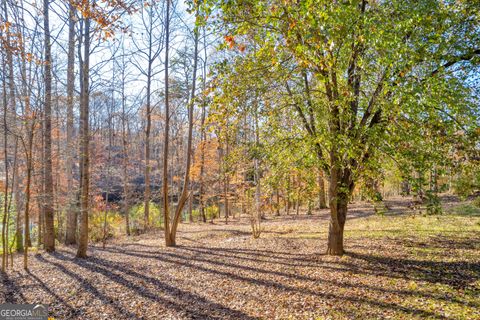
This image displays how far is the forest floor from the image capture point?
452 centimetres

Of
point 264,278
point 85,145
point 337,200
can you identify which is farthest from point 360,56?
point 85,145

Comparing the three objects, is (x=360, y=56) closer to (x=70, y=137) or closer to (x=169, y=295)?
(x=169, y=295)

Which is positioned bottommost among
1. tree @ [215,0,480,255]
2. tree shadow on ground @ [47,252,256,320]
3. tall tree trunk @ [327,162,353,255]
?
tree shadow on ground @ [47,252,256,320]

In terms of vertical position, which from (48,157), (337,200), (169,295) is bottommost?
(169,295)

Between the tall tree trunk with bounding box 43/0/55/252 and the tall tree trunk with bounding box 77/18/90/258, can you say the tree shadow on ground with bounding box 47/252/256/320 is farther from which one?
the tall tree trunk with bounding box 43/0/55/252

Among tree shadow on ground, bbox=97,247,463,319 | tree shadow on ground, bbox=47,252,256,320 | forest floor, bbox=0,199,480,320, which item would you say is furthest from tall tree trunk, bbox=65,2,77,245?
tree shadow on ground, bbox=97,247,463,319

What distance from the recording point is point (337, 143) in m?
5.28

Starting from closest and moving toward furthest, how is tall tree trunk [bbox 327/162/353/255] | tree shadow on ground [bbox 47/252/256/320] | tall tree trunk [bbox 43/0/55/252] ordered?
tree shadow on ground [bbox 47/252/256/320]
tall tree trunk [bbox 327/162/353/255]
tall tree trunk [bbox 43/0/55/252]

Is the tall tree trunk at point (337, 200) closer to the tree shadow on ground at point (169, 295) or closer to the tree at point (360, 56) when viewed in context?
the tree at point (360, 56)

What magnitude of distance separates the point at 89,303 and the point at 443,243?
8501 mm

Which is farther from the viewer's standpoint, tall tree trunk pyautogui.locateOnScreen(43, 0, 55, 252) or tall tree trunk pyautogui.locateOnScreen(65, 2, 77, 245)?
tall tree trunk pyautogui.locateOnScreen(65, 2, 77, 245)

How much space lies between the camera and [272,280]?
5.90 m

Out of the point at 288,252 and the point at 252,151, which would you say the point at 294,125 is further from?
the point at 288,252

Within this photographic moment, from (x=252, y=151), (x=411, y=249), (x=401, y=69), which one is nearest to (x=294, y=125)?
(x=252, y=151)
